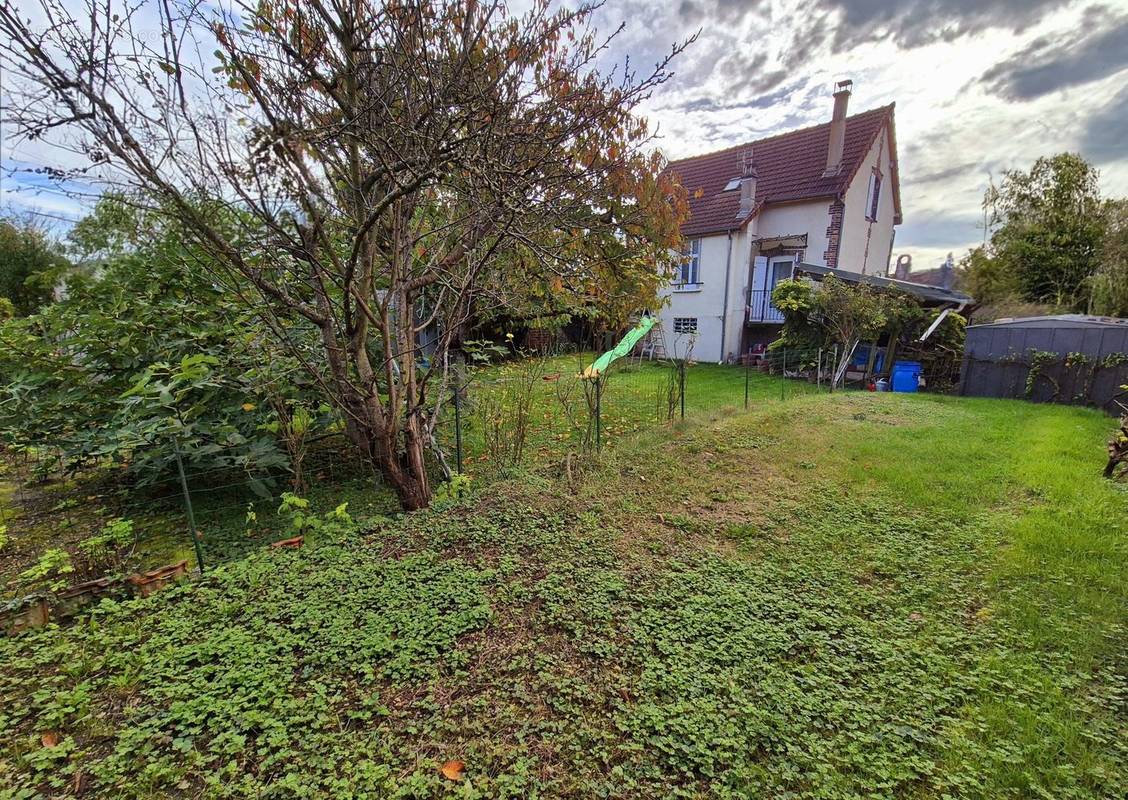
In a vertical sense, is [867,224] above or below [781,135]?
below

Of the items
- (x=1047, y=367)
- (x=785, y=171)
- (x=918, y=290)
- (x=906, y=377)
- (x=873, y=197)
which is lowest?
(x=906, y=377)

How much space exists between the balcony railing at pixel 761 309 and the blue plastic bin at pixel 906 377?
4.26 metres

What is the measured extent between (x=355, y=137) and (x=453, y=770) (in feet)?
10.0

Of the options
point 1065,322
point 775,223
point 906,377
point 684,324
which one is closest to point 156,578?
point 906,377

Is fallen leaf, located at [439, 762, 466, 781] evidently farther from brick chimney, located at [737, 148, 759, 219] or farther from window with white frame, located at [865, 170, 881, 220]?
window with white frame, located at [865, 170, 881, 220]

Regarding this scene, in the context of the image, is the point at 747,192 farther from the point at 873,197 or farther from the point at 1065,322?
the point at 1065,322

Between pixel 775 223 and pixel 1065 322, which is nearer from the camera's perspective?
pixel 1065 322

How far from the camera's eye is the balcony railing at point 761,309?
14.5m

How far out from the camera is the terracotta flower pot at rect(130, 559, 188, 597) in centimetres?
271

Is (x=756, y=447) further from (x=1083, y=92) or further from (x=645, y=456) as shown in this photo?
(x=1083, y=92)

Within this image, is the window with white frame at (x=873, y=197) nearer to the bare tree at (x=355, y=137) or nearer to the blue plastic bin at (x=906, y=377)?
the blue plastic bin at (x=906, y=377)

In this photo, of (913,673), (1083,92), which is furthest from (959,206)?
(913,673)

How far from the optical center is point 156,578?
2.77 meters

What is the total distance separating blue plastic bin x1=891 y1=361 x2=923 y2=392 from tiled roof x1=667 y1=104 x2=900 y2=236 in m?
6.04
